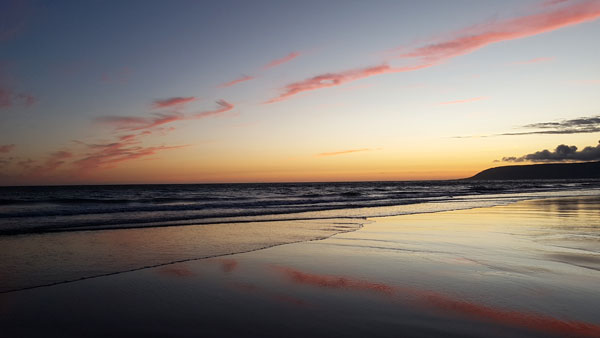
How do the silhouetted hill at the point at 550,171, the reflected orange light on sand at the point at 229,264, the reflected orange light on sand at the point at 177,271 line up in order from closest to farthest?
1. the reflected orange light on sand at the point at 177,271
2. the reflected orange light on sand at the point at 229,264
3. the silhouetted hill at the point at 550,171

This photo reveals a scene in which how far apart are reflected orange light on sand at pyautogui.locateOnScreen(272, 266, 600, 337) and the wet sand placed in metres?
0.02

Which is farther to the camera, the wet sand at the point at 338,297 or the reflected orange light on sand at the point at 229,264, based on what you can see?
the reflected orange light on sand at the point at 229,264

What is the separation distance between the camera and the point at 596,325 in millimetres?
3986

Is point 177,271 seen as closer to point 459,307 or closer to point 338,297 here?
point 338,297

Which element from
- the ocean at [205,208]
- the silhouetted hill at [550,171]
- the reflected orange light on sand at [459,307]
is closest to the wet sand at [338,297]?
the reflected orange light on sand at [459,307]

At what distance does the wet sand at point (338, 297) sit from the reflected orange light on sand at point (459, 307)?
0.6 inches

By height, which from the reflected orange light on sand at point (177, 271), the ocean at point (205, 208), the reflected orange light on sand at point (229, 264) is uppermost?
the reflected orange light on sand at point (177, 271)

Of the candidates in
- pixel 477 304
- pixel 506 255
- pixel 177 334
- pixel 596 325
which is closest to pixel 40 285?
pixel 177 334

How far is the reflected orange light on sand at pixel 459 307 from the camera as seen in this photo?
392cm

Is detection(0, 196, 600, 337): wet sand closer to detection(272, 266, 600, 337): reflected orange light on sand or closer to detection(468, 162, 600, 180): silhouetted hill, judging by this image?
detection(272, 266, 600, 337): reflected orange light on sand

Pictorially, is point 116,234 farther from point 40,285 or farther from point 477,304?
point 477,304

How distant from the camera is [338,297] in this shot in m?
5.07

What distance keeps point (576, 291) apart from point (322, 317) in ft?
13.4

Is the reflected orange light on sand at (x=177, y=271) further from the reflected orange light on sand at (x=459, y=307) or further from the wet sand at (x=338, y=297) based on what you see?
the reflected orange light on sand at (x=459, y=307)
